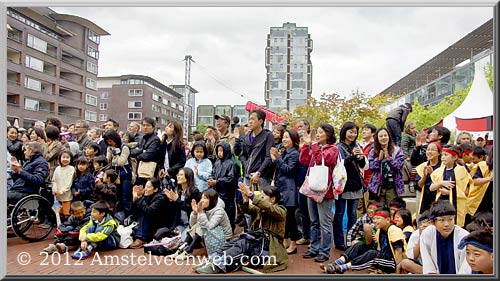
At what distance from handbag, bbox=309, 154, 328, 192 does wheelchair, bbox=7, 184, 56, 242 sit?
11.9 feet

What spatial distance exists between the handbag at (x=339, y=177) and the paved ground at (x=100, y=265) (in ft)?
3.01

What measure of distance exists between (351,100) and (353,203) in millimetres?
14102

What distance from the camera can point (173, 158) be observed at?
591cm

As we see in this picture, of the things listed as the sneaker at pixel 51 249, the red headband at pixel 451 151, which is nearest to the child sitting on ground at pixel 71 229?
the sneaker at pixel 51 249

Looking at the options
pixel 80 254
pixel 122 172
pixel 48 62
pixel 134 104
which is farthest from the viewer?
pixel 134 104

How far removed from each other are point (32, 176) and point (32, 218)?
59cm

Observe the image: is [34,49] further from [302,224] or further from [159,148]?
[302,224]

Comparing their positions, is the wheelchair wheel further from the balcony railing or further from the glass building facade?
the glass building facade

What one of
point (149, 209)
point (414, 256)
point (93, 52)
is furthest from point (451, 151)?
point (93, 52)

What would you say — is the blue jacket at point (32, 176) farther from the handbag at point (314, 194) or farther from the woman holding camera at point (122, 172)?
the handbag at point (314, 194)

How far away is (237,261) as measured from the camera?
14.3ft

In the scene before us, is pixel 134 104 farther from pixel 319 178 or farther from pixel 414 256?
pixel 414 256

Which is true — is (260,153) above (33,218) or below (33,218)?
above
